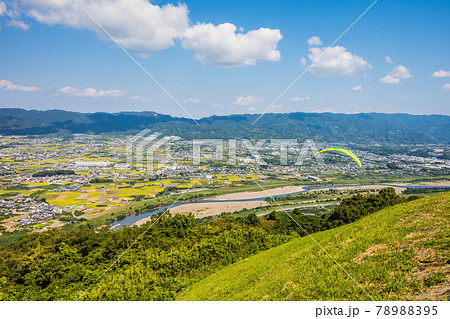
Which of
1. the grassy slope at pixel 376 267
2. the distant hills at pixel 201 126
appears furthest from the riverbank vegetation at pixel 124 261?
the distant hills at pixel 201 126

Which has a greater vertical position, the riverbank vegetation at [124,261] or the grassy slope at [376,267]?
the grassy slope at [376,267]

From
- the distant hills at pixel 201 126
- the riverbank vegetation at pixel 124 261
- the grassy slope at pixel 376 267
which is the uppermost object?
the distant hills at pixel 201 126

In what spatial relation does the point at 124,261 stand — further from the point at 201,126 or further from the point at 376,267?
the point at 201,126

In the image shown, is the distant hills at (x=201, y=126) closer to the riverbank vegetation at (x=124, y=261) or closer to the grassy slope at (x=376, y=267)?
the riverbank vegetation at (x=124, y=261)

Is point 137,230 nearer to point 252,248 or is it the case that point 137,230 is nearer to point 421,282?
point 252,248

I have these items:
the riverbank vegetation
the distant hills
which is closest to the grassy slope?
the riverbank vegetation

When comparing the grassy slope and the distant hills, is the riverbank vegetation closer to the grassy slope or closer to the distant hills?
the grassy slope

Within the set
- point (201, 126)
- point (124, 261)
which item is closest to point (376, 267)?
point (124, 261)

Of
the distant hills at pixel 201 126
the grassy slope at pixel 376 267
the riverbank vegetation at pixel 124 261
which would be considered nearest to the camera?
the grassy slope at pixel 376 267

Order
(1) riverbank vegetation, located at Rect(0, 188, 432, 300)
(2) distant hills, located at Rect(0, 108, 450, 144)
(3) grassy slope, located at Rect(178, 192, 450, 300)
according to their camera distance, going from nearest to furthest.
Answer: (3) grassy slope, located at Rect(178, 192, 450, 300) → (1) riverbank vegetation, located at Rect(0, 188, 432, 300) → (2) distant hills, located at Rect(0, 108, 450, 144)

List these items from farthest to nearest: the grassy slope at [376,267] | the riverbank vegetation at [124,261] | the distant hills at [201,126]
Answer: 1. the distant hills at [201,126]
2. the riverbank vegetation at [124,261]
3. the grassy slope at [376,267]
